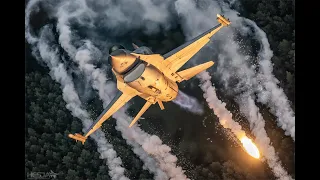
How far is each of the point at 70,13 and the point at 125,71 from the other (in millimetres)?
2667

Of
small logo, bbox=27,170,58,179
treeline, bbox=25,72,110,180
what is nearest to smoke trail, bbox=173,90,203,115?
treeline, bbox=25,72,110,180

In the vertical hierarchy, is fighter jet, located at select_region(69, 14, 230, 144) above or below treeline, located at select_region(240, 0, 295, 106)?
below

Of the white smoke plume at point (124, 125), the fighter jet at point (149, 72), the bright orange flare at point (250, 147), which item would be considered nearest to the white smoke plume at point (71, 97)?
the white smoke plume at point (124, 125)

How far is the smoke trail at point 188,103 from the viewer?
7.93 m

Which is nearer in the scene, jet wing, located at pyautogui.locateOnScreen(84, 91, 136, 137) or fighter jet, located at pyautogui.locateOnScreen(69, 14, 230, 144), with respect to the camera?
fighter jet, located at pyautogui.locateOnScreen(69, 14, 230, 144)

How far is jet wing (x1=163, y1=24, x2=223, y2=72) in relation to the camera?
273 inches

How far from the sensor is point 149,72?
6.90 metres

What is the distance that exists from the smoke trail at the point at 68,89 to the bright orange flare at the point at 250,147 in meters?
2.53

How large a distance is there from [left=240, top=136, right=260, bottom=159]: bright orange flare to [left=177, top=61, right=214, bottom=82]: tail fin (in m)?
1.58

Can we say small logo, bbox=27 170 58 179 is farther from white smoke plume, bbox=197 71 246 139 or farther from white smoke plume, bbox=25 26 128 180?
white smoke plume, bbox=197 71 246 139

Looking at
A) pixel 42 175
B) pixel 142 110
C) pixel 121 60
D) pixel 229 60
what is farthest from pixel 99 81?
pixel 229 60

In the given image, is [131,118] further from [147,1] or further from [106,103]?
[147,1]

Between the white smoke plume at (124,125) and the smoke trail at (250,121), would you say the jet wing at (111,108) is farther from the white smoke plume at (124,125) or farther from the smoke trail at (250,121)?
the smoke trail at (250,121)

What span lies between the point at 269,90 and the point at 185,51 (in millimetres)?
1871
